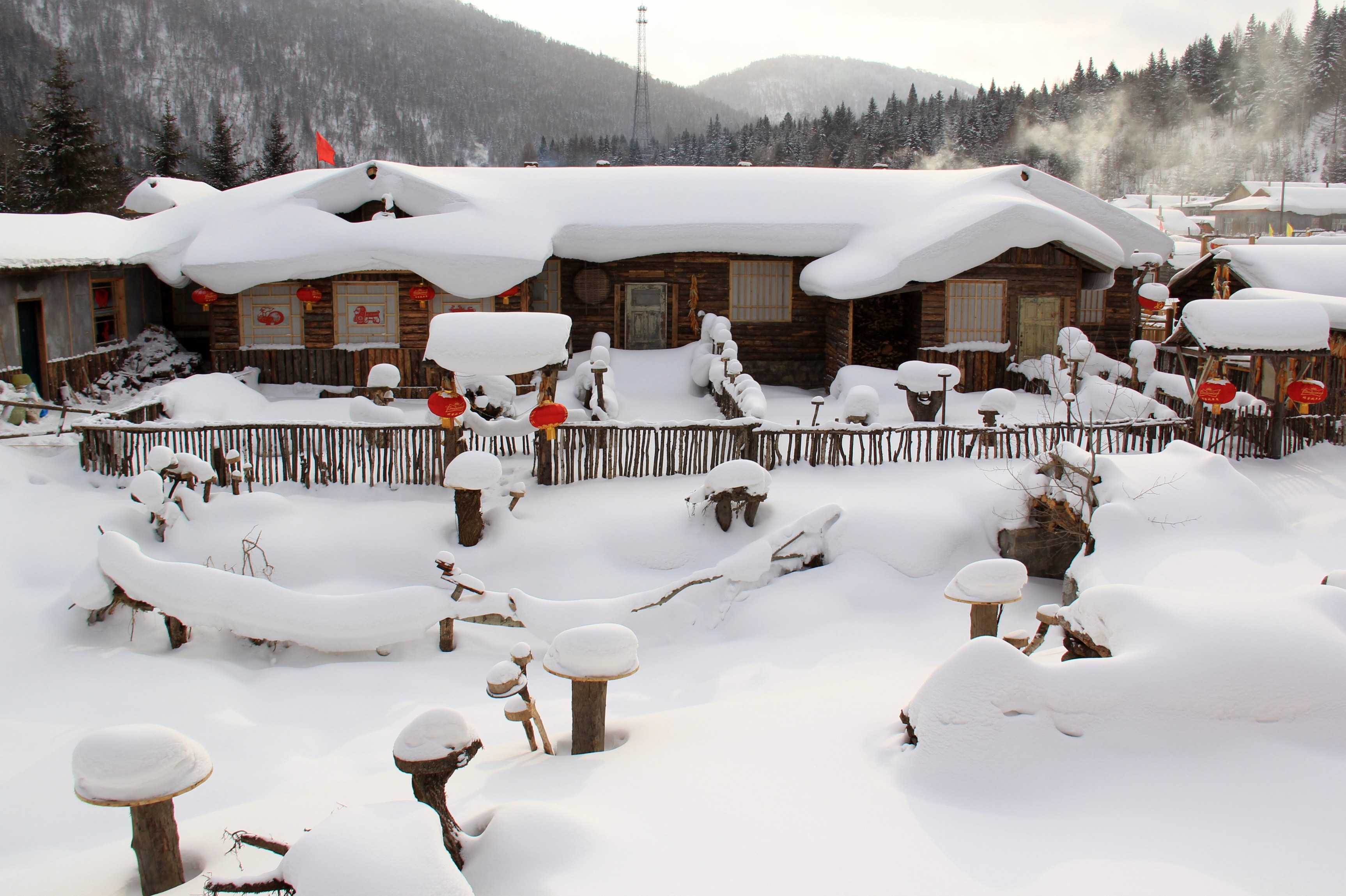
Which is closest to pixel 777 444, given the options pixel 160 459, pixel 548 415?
pixel 548 415

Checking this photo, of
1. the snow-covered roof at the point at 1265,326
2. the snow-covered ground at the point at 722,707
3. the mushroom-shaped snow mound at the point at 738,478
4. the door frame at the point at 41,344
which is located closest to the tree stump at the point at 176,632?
the snow-covered ground at the point at 722,707

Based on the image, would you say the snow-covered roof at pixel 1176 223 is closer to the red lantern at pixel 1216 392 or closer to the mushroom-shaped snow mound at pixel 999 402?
the red lantern at pixel 1216 392

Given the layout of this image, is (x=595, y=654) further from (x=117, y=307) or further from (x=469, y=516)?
(x=117, y=307)

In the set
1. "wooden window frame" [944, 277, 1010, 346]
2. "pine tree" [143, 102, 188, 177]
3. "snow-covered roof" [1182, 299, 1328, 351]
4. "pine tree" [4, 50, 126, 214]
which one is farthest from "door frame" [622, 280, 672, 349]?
"pine tree" [143, 102, 188, 177]

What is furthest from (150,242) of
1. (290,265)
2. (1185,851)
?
(1185,851)

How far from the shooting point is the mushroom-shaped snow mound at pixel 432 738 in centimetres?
456

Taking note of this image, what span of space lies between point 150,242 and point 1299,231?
63.0 m

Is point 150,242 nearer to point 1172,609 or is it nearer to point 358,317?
point 358,317

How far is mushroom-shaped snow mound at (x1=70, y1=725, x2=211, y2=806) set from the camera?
4301mm

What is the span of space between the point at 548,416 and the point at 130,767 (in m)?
7.63

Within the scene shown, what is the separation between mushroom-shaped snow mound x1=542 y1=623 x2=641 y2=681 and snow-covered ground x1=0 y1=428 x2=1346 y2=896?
58cm

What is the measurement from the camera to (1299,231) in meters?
56.0

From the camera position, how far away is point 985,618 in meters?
7.30

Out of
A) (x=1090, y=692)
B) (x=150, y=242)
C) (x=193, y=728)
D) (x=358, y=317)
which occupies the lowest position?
(x=193, y=728)
